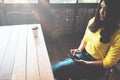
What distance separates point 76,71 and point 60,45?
1.53m

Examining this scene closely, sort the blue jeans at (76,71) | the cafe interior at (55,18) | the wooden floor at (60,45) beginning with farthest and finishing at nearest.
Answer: the cafe interior at (55,18) < the wooden floor at (60,45) < the blue jeans at (76,71)

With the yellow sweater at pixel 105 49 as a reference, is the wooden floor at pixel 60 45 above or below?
below

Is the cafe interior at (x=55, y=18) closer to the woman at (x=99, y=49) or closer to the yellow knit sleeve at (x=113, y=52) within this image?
the woman at (x=99, y=49)

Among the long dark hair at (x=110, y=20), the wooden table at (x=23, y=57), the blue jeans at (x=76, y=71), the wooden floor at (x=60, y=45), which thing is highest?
the long dark hair at (x=110, y=20)

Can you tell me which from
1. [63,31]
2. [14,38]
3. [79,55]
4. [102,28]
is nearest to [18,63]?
[14,38]

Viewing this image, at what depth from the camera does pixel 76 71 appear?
169 cm

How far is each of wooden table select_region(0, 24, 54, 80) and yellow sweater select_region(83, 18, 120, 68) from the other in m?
0.50

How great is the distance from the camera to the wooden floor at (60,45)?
2820 millimetres

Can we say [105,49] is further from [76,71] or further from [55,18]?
[55,18]

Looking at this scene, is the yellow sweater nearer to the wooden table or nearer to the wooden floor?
the wooden table

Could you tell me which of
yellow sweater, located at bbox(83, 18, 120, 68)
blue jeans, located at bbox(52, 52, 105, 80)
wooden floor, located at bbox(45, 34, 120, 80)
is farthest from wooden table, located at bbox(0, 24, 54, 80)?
wooden floor, located at bbox(45, 34, 120, 80)

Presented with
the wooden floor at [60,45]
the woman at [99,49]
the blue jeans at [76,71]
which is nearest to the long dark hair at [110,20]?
the woman at [99,49]

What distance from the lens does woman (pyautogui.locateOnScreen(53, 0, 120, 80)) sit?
1.47 meters

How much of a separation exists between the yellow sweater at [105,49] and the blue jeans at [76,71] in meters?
0.09
